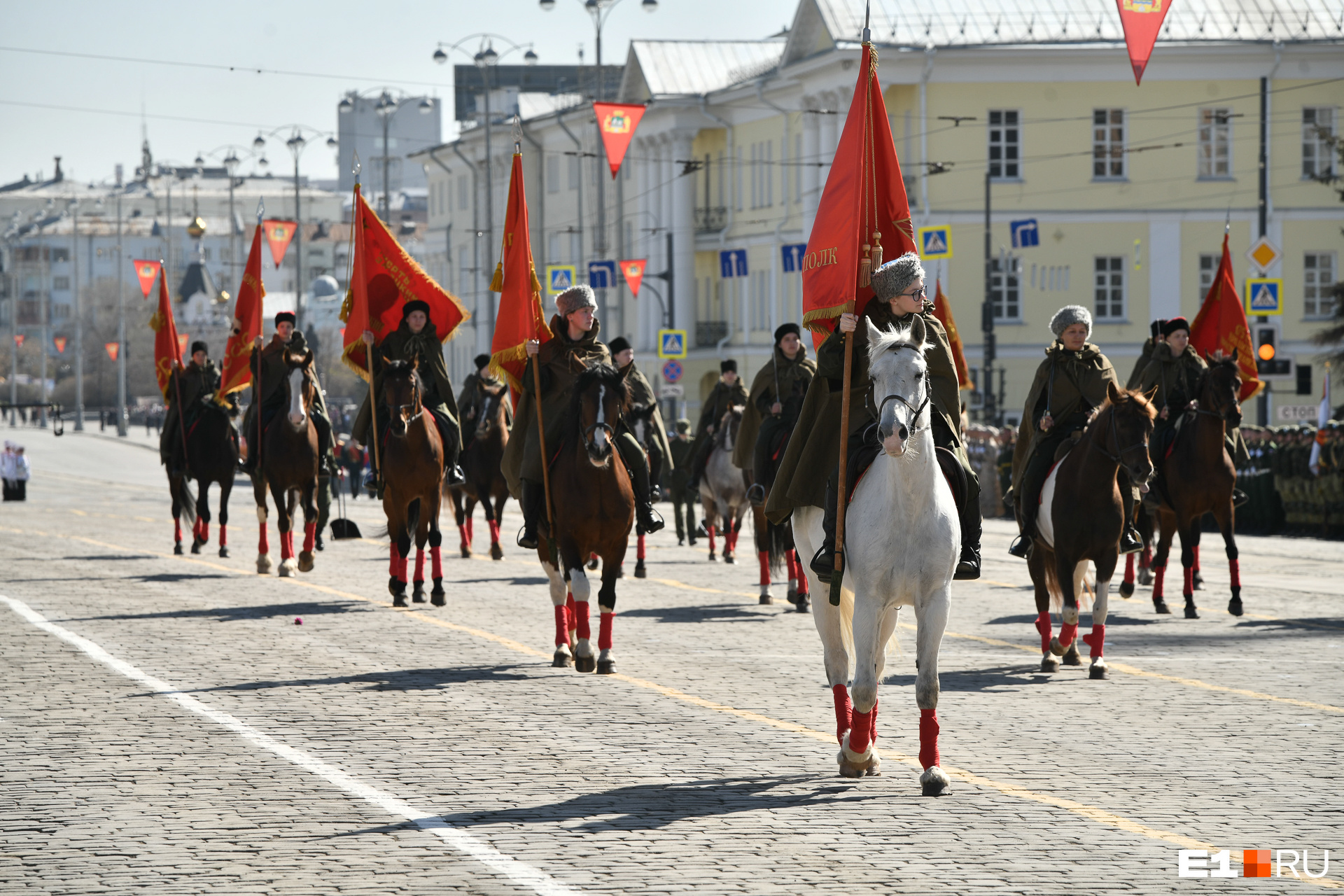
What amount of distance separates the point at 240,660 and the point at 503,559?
10.6 meters

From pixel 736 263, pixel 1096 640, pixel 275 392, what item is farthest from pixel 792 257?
pixel 1096 640

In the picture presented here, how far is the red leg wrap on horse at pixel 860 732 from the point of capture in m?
9.62

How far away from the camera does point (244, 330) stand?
79.0 ft

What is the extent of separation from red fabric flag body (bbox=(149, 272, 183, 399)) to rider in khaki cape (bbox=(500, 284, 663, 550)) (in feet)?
42.5

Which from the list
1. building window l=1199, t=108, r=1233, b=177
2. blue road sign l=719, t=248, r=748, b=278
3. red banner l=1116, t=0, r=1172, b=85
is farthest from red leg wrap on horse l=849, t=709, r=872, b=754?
building window l=1199, t=108, r=1233, b=177

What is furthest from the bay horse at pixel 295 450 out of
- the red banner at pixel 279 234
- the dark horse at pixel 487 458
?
the red banner at pixel 279 234

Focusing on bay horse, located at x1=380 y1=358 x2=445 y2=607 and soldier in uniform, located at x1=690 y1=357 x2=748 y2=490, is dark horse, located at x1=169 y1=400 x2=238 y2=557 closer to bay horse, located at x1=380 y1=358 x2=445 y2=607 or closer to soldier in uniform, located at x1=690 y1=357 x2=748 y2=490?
soldier in uniform, located at x1=690 y1=357 x2=748 y2=490

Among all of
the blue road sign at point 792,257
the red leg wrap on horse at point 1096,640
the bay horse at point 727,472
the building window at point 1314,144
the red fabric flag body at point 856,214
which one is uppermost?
the building window at point 1314,144

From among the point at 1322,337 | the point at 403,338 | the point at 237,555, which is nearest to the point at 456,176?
the point at 1322,337

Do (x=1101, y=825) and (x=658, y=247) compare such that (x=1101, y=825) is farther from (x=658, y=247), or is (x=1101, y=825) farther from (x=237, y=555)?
(x=658, y=247)

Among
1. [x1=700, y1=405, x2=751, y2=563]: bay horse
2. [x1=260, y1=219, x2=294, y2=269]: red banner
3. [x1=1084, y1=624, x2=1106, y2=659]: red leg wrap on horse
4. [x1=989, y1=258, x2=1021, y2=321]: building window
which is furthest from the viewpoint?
[x1=989, y1=258, x2=1021, y2=321]: building window

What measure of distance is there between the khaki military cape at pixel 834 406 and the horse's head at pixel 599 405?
3138 mm

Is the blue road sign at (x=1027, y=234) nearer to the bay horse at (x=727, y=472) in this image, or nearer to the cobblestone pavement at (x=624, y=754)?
the bay horse at (x=727, y=472)

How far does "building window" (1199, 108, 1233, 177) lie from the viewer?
56312 millimetres
